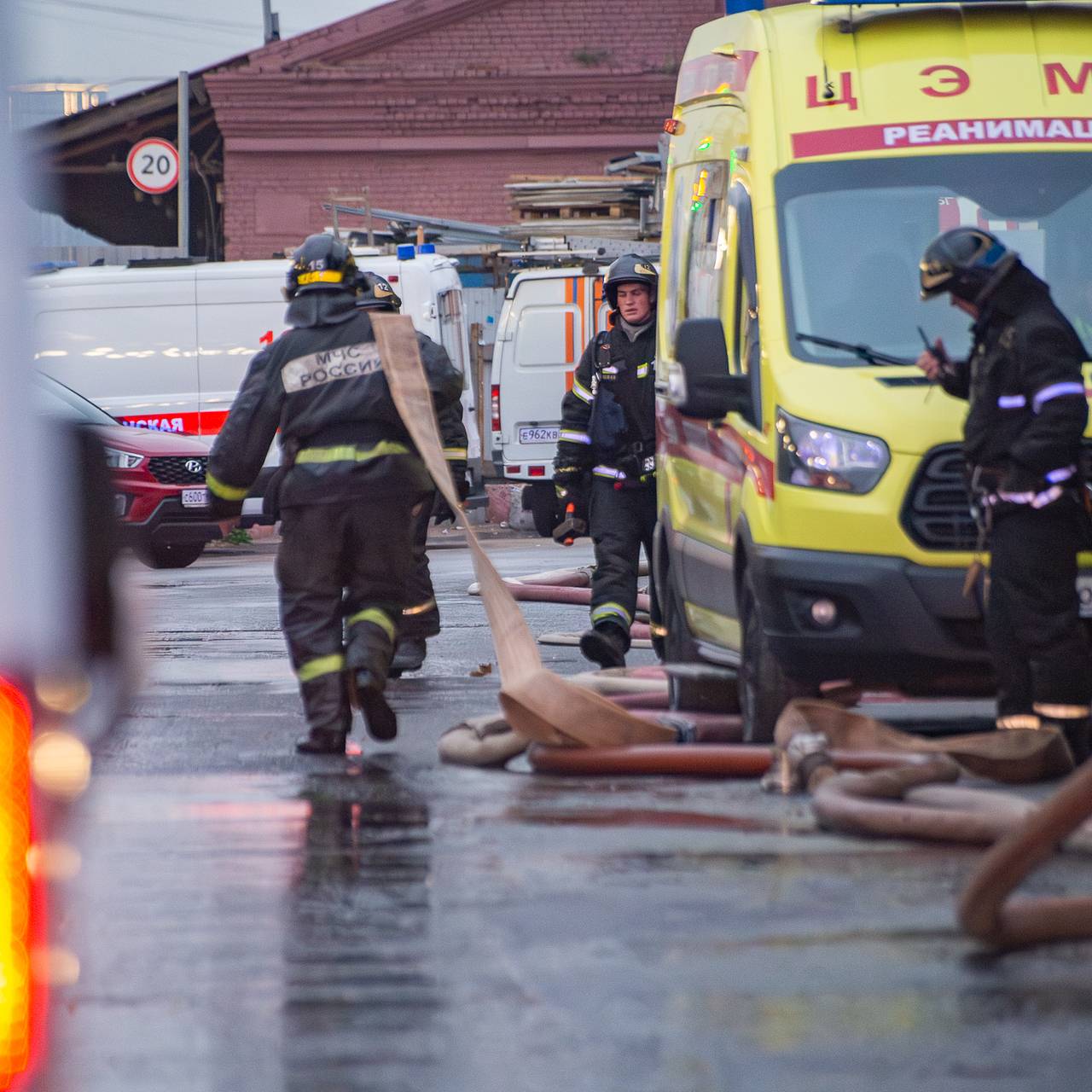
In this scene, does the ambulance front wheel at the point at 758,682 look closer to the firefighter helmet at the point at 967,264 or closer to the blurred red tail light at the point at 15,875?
the firefighter helmet at the point at 967,264

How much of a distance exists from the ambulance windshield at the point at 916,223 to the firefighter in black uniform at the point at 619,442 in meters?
2.77

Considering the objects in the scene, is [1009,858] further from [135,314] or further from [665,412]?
[135,314]

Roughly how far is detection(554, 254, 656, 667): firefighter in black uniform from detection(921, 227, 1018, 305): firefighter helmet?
341 cm

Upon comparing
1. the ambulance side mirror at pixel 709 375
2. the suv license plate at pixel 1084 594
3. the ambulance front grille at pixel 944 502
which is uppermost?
the ambulance side mirror at pixel 709 375

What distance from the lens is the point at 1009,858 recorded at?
4953mm

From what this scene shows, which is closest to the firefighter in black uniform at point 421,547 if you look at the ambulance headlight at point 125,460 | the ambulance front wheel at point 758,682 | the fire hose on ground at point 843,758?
the fire hose on ground at point 843,758

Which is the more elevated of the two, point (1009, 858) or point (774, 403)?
point (774, 403)

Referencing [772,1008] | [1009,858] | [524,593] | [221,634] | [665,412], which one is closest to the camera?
[772,1008]

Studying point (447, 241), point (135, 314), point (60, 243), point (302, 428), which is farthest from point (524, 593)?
point (60, 243)

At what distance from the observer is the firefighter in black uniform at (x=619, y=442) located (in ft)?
36.1

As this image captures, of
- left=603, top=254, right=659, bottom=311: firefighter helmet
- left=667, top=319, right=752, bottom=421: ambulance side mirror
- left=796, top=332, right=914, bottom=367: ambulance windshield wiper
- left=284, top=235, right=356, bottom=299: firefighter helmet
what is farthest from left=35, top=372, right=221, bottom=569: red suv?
left=796, top=332, right=914, bottom=367: ambulance windshield wiper

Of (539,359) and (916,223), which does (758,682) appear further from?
(539,359)

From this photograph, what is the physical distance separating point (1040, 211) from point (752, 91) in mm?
1106

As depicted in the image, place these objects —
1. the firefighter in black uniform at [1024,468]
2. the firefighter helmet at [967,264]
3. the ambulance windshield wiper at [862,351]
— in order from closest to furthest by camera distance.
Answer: the firefighter in black uniform at [1024,468]
the firefighter helmet at [967,264]
the ambulance windshield wiper at [862,351]
